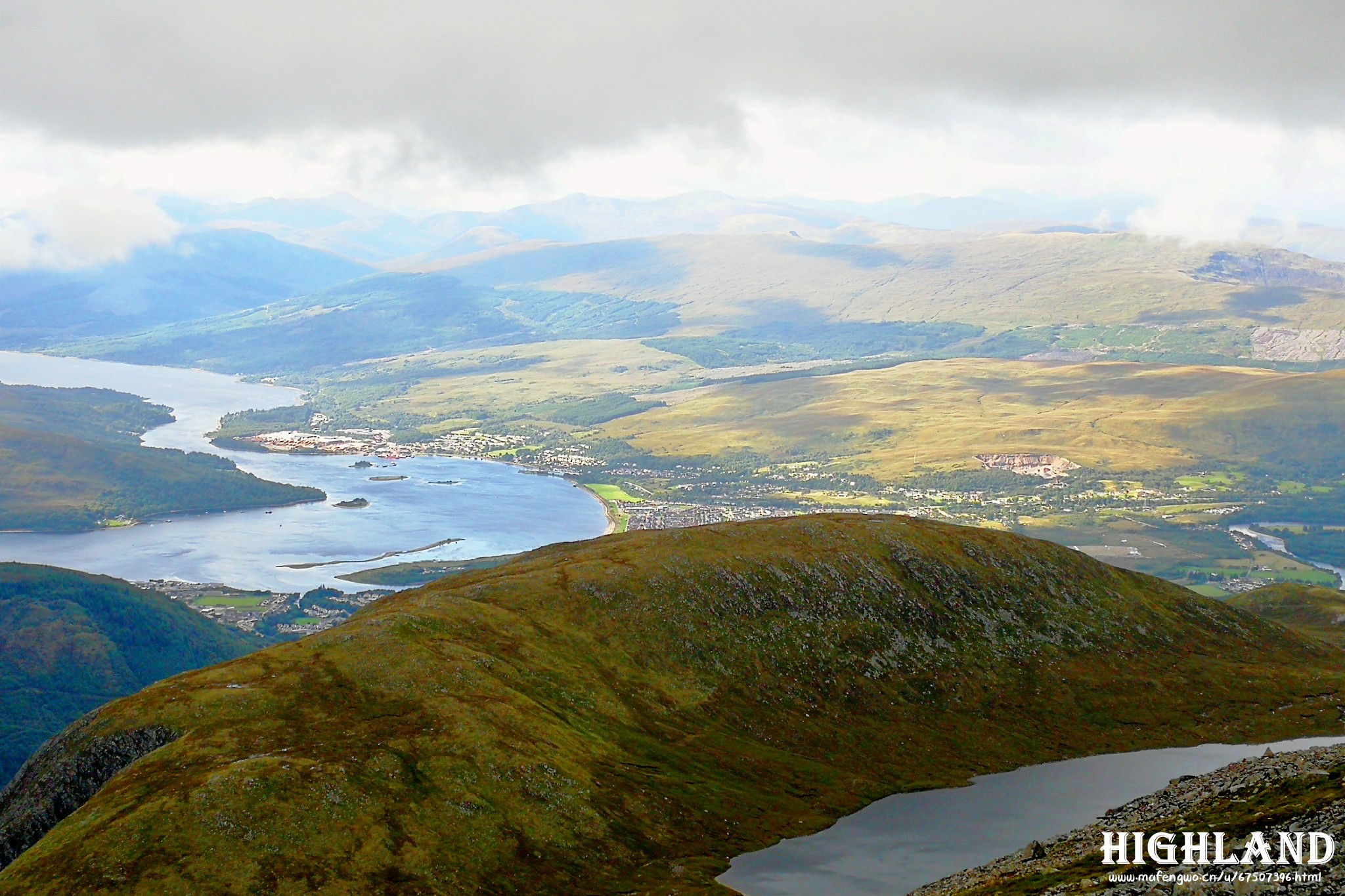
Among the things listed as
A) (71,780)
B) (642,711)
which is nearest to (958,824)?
(642,711)

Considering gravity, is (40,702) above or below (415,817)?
below

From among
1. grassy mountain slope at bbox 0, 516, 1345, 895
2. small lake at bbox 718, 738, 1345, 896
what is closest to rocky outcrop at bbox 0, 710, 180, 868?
grassy mountain slope at bbox 0, 516, 1345, 895

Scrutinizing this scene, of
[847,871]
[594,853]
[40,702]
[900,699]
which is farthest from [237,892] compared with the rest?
[40,702]

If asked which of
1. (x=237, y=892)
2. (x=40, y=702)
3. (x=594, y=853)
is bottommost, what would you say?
(x=40, y=702)

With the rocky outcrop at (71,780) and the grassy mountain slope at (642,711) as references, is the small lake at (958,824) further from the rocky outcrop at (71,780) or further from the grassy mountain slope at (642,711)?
the rocky outcrop at (71,780)

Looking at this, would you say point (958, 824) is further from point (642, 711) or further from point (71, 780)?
point (71, 780)

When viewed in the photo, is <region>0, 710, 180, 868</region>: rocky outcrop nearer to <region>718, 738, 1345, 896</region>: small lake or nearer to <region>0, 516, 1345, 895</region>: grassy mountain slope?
<region>0, 516, 1345, 895</region>: grassy mountain slope

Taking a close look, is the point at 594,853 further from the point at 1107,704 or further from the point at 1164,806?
the point at 1107,704
